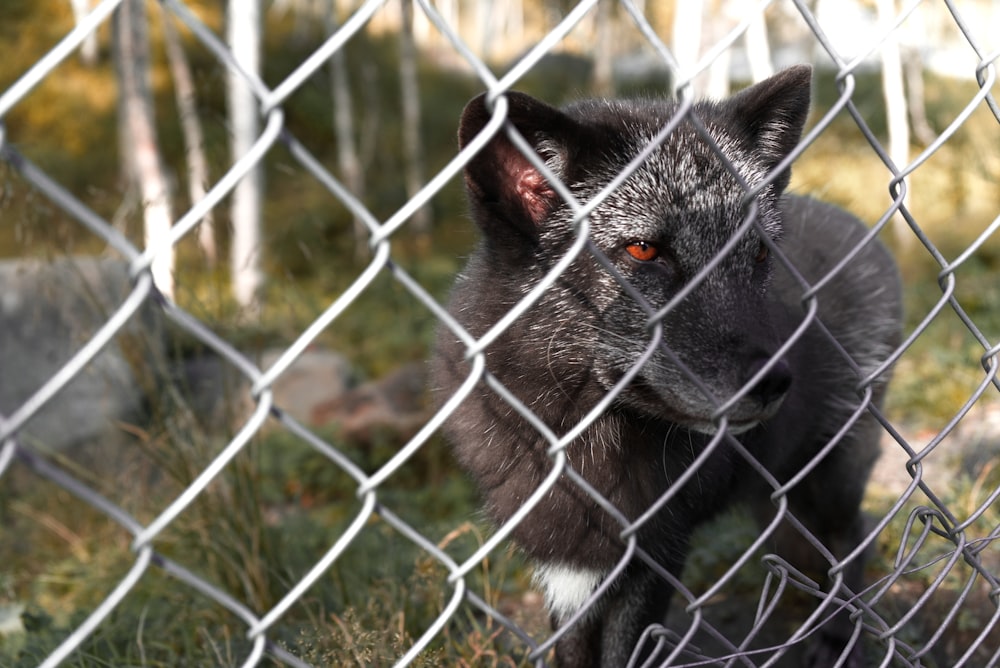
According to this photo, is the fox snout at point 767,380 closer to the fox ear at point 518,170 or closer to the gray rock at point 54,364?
the fox ear at point 518,170

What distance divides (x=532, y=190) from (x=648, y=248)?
34cm

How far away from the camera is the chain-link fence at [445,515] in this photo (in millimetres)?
1071

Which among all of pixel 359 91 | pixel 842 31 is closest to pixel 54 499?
pixel 842 31

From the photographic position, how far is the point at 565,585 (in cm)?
259

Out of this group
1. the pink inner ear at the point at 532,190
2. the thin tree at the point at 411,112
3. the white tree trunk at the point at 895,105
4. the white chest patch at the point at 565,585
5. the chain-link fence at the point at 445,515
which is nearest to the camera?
the chain-link fence at the point at 445,515

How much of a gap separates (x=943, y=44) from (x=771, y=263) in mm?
18837

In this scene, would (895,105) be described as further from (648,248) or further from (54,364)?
(648,248)

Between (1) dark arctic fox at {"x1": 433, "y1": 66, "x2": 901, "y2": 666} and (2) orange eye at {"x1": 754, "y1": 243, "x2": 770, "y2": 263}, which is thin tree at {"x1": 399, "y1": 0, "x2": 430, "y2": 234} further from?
(2) orange eye at {"x1": 754, "y1": 243, "x2": 770, "y2": 263}

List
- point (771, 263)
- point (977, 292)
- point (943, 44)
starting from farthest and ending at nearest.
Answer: point (943, 44), point (977, 292), point (771, 263)

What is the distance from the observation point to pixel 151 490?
172 inches

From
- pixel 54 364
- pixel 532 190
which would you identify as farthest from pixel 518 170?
pixel 54 364

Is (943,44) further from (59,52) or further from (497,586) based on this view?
(59,52)

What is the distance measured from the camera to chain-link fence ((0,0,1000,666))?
1.07 metres

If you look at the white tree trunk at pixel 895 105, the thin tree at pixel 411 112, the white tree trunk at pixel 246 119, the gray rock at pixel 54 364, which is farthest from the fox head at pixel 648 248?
the thin tree at pixel 411 112
